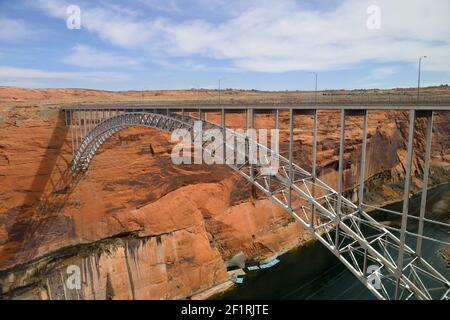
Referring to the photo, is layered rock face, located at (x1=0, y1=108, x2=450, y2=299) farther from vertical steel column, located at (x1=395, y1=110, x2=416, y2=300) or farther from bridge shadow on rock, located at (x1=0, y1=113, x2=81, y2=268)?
vertical steel column, located at (x1=395, y1=110, x2=416, y2=300)

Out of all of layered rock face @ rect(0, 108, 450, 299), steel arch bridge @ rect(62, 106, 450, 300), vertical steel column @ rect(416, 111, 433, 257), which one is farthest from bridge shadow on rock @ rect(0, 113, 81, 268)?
vertical steel column @ rect(416, 111, 433, 257)

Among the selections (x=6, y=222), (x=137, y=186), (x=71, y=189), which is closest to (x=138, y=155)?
(x=137, y=186)

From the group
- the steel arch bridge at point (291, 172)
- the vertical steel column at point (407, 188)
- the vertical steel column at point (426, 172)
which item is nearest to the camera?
the vertical steel column at point (426, 172)

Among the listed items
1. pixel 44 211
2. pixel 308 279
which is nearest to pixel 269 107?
pixel 44 211

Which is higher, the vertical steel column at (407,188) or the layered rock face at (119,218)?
the vertical steel column at (407,188)

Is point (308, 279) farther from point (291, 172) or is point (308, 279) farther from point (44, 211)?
point (44, 211)

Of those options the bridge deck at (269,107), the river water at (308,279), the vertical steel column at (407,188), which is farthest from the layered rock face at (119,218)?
the vertical steel column at (407,188)

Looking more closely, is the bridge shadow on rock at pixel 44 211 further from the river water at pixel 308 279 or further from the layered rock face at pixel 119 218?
the river water at pixel 308 279

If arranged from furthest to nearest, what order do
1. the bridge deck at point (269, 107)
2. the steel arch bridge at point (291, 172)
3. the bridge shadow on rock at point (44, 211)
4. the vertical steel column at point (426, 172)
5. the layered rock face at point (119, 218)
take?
the layered rock face at point (119, 218) < the bridge shadow on rock at point (44, 211) < the steel arch bridge at point (291, 172) < the bridge deck at point (269, 107) < the vertical steel column at point (426, 172)
